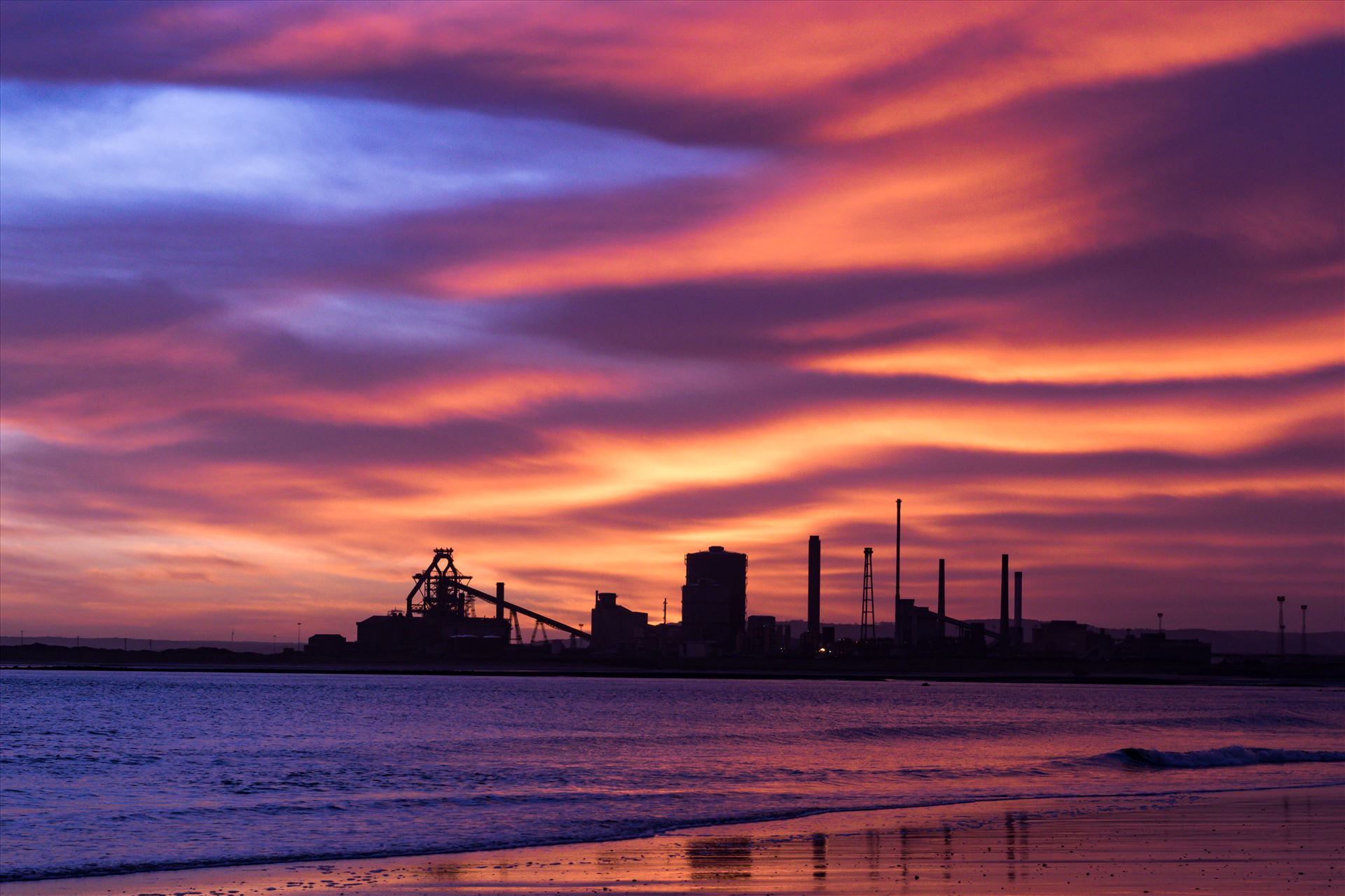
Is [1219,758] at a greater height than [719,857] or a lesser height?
lesser

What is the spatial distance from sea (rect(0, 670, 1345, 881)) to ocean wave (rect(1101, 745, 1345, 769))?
5.5 inches

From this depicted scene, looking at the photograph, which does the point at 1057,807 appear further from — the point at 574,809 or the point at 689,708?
the point at 689,708

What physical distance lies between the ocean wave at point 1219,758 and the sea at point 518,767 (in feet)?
0.46

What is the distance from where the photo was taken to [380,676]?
611 ft

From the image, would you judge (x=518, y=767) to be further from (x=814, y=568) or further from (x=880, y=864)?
(x=814, y=568)

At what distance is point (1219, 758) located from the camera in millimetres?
48562

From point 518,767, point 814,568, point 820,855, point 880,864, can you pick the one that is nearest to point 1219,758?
point 518,767

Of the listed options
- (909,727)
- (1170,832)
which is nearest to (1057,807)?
(1170,832)

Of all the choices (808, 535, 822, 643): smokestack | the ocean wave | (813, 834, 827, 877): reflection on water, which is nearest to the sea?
the ocean wave

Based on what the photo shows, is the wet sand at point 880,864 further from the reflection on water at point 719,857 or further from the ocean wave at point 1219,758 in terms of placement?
the ocean wave at point 1219,758

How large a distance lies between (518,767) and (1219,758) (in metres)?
26.6

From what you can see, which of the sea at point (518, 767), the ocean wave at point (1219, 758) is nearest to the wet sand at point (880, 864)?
the sea at point (518, 767)

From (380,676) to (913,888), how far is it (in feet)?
577

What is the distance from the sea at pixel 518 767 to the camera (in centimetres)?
2747
